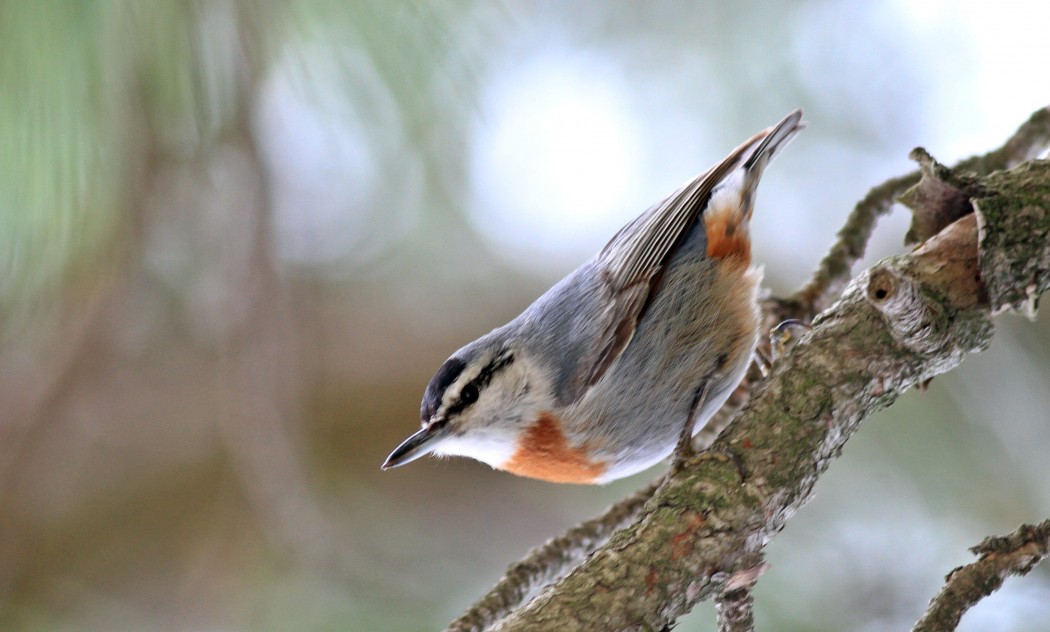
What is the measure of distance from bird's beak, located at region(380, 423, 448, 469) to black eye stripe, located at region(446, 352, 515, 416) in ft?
0.12

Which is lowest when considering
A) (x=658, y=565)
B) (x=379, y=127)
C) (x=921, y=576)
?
(x=658, y=565)

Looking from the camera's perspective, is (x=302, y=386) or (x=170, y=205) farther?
(x=302, y=386)

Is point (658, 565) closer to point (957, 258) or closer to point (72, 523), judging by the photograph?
point (957, 258)

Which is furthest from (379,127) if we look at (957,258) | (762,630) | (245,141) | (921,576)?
(921,576)

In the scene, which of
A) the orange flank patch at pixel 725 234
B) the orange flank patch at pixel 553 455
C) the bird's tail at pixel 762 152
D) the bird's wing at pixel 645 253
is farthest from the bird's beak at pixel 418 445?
the bird's tail at pixel 762 152

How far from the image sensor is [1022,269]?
3.74ft

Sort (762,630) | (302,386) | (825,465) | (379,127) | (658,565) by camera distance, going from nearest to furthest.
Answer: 1. (658,565)
2. (825,465)
3. (379,127)
4. (762,630)
5. (302,386)

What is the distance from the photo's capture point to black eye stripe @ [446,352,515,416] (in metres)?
1.60

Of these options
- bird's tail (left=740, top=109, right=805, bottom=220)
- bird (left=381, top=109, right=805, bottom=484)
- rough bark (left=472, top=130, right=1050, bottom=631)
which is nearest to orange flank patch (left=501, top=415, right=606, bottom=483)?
bird (left=381, top=109, right=805, bottom=484)

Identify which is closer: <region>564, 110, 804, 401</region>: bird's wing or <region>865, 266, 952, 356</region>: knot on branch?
<region>865, 266, 952, 356</region>: knot on branch

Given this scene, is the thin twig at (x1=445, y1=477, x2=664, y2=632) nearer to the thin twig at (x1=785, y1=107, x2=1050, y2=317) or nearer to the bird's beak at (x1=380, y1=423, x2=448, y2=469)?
the bird's beak at (x1=380, y1=423, x2=448, y2=469)

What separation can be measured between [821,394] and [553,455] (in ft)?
1.79

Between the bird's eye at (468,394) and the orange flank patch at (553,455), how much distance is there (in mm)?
120

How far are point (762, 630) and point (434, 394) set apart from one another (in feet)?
3.42
